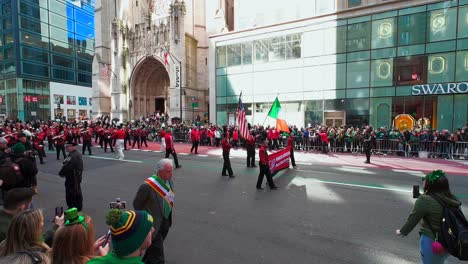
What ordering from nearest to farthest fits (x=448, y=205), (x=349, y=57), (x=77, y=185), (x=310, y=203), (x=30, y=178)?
(x=448, y=205) < (x=30, y=178) < (x=77, y=185) < (x=310, y=203) < (x=349, y=57)

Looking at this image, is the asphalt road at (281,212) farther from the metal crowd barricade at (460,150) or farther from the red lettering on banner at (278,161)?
the metal crowd barricade at (460,150)

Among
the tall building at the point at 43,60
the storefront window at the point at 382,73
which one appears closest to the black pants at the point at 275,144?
the storefront window at the point at 382,73

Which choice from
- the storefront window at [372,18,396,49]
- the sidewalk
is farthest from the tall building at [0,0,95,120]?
the storefront window at [372,18,396,49]

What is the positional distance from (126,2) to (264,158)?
4084cm

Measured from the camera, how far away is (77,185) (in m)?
6.06

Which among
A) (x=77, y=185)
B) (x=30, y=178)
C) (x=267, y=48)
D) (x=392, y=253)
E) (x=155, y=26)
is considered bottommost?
(x=392, y=253)

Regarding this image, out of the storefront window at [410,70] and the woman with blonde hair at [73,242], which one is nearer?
the woman with blonde hair at [73,242]

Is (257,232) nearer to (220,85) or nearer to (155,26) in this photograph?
(220,85)

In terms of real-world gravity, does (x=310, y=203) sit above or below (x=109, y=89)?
below

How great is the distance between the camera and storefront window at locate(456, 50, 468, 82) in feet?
63.7

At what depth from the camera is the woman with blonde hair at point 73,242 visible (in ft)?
5.88

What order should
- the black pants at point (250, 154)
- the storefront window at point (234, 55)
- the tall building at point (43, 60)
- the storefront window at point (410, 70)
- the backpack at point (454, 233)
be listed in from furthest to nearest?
1. the tall building at point (43, 60)
2. the storefront window at point (234, 55)
3. the storefront window at point (410, 70)
4. the black pants at point (250, 154)
5. the backpack at point (454, 233)

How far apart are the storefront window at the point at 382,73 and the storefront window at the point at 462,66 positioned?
4404mm

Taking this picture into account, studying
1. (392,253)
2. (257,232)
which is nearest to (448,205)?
(392,253)
